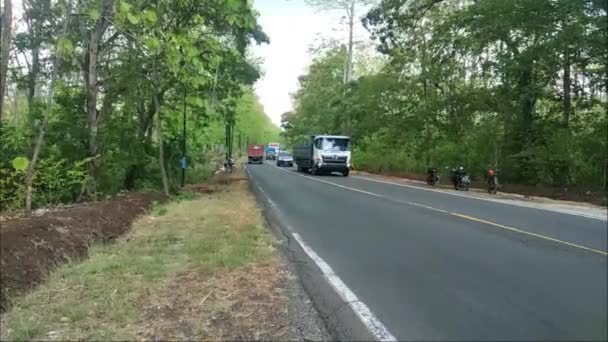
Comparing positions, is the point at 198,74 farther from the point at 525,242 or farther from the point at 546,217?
the point at 546,217

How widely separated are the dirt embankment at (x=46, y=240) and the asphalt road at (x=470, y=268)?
12.6 ft

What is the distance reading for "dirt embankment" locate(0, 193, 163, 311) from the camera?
22.1 ft

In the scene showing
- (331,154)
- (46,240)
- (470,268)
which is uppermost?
(331,154)

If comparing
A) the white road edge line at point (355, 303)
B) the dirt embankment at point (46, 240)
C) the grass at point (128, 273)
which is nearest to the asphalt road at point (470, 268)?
the white road edge line at point (355, 303)

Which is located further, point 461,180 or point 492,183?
point 461,180

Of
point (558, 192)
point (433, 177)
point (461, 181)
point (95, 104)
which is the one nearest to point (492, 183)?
point (461, 181)

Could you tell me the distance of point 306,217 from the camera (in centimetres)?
1379

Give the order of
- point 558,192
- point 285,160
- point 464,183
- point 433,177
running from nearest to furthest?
point 558,192
point 464,183
point 433,177
point 285,160

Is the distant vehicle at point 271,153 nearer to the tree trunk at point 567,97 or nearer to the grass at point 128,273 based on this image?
the tree trunk at point 567,97

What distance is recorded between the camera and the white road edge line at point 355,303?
512 cm

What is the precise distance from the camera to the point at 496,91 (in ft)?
87.3

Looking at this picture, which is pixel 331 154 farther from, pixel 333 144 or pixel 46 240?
pixel 46 240

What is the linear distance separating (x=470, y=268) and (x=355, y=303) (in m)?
2.32

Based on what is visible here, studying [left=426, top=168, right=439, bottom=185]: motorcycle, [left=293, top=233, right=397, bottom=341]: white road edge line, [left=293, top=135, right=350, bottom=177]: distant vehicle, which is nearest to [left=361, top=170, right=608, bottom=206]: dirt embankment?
[left=426, top=168, right=439, bottom=185]: motorcycle
